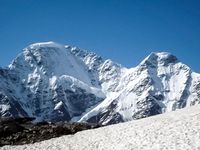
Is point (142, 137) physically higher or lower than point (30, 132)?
lower

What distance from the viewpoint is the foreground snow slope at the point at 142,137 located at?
26.0 m

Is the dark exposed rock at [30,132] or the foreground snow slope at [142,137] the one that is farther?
the dark exposed rock at [30,132]

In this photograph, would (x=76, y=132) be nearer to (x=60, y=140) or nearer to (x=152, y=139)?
(x=60, y=140)

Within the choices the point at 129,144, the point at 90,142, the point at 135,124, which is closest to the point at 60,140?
the point at 90,142

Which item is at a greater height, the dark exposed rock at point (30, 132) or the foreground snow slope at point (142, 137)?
the dark exposed rock at point (30, 132)

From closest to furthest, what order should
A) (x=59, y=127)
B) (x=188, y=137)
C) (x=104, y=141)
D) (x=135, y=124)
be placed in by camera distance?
1. (x=188, y=137)
2. (x=104, y=141)
3. (x=135, y=124)
4. (x=59, y=127)

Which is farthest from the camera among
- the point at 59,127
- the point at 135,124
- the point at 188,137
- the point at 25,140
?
the point at 59,127

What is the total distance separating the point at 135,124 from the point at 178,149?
10166mm

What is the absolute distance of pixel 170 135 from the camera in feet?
90.4

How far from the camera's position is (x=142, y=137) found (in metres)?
28.8

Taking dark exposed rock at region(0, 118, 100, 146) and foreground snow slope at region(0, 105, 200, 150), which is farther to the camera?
dark exposed rock at region(0, 118, 100, 146)

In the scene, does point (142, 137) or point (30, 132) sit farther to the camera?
point (30, 132)

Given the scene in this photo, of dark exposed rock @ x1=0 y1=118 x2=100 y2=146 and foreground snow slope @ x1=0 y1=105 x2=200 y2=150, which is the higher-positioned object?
dark exposed rock @ x1=0 y1=118 x2=100 y2=146

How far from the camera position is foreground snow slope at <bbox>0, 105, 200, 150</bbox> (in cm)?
2603
